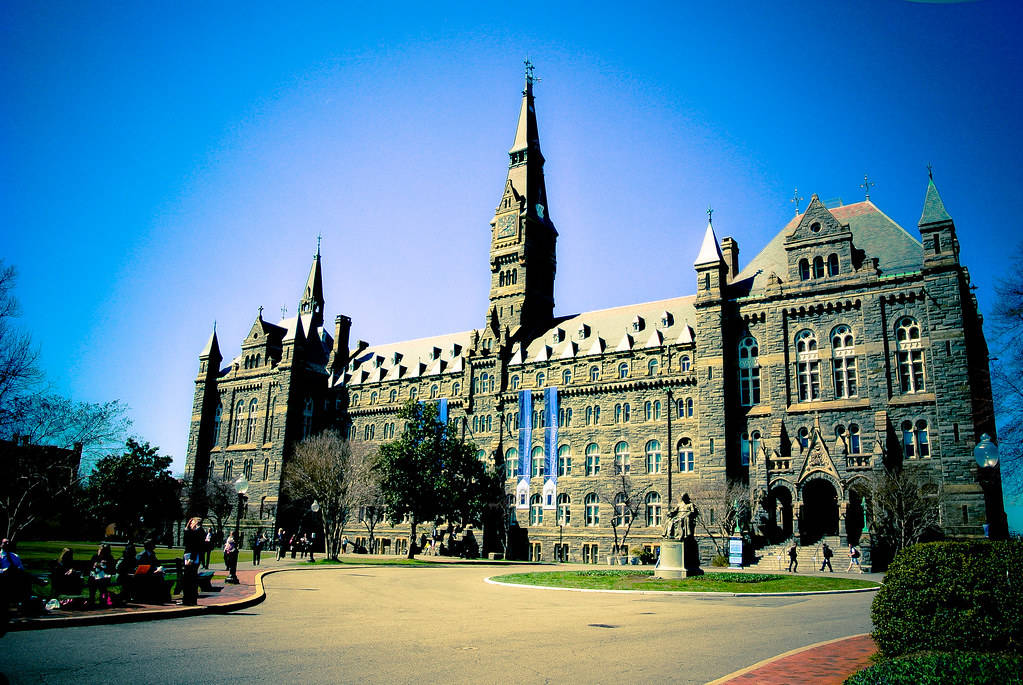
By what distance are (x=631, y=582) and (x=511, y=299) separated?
153 ft

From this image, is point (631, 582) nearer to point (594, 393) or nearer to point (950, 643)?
point (950, 643)

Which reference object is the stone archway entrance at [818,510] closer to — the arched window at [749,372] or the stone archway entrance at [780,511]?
the stone archway entrance at [780,511]

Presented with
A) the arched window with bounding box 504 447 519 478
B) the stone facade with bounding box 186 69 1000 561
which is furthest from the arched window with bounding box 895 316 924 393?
the arched window with bounding box 504 447 519 478

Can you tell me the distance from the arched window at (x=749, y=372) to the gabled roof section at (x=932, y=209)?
13.5m

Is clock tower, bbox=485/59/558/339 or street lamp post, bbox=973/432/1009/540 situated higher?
clock tower, bbox=485/59/558/339

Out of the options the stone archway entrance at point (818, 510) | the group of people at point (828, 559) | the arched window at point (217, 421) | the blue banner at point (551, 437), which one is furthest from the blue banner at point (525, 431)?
the arched window at point (217, 421)

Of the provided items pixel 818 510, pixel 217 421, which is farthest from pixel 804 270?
pixel 217 421

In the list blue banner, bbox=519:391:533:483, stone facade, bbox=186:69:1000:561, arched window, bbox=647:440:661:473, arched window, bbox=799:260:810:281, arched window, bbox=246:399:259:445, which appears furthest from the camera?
arched window, bbox=246:399:259:445

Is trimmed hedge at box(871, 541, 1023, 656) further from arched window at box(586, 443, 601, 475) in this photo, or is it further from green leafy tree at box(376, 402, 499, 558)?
arched window at box(586, 443, 601, 475)

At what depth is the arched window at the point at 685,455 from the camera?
188 feet

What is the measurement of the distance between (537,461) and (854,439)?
1053 inches

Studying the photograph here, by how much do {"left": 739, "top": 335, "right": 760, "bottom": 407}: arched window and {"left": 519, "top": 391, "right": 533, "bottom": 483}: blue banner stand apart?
19.6 meters

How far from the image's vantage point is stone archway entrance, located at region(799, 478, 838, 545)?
47.5m

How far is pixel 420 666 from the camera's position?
466 inches
